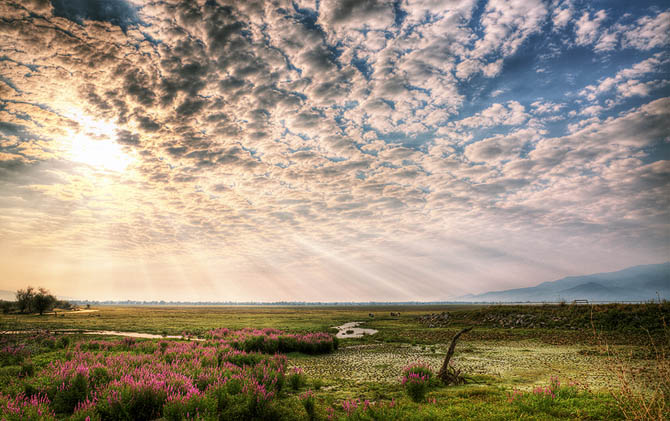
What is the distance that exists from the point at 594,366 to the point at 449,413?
1189 cm

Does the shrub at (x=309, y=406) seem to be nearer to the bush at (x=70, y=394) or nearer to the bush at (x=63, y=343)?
the bush at (x=70, y=394)

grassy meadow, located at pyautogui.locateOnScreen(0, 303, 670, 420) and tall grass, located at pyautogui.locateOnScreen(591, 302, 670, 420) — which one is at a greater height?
tall grass, located at pyautogui.locateOnScreen(591, 302, 670, 420)

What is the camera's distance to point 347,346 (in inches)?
1074

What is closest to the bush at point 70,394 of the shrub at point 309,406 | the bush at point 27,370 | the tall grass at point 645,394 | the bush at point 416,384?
the bush at point 27,370

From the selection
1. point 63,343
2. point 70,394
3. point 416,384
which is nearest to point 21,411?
point 70,394

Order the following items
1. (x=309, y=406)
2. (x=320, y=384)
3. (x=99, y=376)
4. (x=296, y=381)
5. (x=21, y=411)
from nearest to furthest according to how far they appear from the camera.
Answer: (x=21, y=411), (x=309, y=406), (x=99, y=376), (x=296, y=381), (x=320, y=384)

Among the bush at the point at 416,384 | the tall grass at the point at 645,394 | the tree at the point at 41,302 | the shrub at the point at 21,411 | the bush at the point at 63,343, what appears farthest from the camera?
the tree at the point at 41,302

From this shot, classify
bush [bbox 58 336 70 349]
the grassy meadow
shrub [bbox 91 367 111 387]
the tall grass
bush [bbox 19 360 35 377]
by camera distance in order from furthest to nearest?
bush [bbox 58 336 70 349] < bush [bbox 19 360 35 377] < shrub [bbox 91 367 111 387] < the grassy meadow < the tall grass

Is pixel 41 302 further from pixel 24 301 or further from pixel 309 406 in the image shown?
pixel 309 406

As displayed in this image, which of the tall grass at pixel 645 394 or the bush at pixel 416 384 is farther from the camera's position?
the bush at pixel 416 384

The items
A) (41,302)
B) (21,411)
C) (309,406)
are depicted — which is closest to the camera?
(21,411)

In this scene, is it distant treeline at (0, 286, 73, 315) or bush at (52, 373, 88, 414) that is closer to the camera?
bush at (52, 373, 88, 414)

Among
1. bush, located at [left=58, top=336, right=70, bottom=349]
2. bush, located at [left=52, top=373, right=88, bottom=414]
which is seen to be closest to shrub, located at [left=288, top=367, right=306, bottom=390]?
bush, located at [left=52, top=373, right=88, bottom=414]

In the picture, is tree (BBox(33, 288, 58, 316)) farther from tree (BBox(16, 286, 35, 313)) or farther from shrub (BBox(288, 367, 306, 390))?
shrub (BBox(288, 367, 306, 390))
